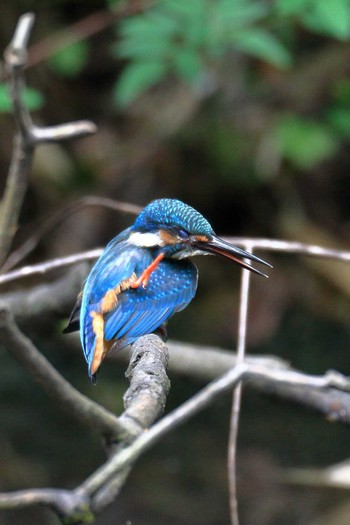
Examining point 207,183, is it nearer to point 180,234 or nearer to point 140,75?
point 140,75

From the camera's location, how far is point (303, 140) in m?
5.36

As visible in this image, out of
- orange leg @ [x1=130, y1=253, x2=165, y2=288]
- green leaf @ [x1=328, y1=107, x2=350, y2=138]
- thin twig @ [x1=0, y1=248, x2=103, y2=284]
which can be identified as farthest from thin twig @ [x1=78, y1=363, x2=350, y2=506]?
green leaf @ [x1=328, y1=107, x2=350, y2=138]

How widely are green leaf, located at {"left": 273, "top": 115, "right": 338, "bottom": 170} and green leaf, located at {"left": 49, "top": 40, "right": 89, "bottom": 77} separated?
1226mm

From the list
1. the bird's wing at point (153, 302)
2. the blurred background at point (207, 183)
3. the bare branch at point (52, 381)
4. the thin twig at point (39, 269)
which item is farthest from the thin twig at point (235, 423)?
the blurred background at point (207, 183)

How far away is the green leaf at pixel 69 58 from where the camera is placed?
549cm

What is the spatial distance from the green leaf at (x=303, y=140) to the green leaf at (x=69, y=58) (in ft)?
4.02

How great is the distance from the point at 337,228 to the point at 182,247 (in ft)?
12.1

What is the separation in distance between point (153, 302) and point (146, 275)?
0.07 meters

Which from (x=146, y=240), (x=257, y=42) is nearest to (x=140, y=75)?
(x=257, y=42)

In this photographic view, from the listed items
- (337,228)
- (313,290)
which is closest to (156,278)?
(313,290)

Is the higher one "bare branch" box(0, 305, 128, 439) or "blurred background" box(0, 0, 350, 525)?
"blurred background" box(0, 0, 350, 525)

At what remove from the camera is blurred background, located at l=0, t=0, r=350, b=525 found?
3.67 metres

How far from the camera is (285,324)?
195 inches

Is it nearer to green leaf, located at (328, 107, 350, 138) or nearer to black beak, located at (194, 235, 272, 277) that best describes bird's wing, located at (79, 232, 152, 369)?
black beak, located at (194, 235, 272, 277)
